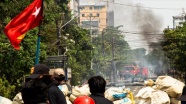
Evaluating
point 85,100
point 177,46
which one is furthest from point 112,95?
point 177,46

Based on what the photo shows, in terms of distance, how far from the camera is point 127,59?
120m

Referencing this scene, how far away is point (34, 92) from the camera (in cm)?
660

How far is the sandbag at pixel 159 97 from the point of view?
9.71 metres

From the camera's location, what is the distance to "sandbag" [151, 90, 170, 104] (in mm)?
9705

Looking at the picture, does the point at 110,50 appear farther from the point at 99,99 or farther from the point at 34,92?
the point at 99,99

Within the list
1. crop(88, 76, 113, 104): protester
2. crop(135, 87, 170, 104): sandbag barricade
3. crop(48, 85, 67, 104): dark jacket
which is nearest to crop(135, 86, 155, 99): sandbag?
crop(135, 87, 170, 104): sandbag barricade

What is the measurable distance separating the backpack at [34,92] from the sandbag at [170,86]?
3.72 metres

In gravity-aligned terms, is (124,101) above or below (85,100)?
below

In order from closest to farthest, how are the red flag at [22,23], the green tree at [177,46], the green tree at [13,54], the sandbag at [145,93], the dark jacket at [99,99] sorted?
the dark jacket at [99,99] → the sandbag at [145,93] → the red flag at [22,23] → the green tree at [13,54] → the green tree at [177,46]

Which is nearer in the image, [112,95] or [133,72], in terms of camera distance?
[112,95]

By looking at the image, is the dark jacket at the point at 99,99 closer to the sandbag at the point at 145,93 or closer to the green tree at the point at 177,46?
the sandbag at the point at 145,93

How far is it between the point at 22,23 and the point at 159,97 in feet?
10.2

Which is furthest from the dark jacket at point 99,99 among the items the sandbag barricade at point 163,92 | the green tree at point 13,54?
the green tree at point 13,54

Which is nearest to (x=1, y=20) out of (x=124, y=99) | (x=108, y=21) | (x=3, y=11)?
(x=3, y=11)
